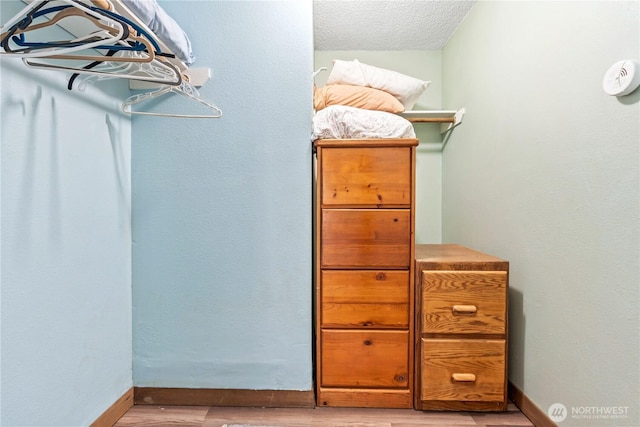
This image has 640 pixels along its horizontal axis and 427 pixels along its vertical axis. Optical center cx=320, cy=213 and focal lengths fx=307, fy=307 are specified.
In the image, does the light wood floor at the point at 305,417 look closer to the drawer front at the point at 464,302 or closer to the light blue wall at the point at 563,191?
the light blue wall at the point at 563,191

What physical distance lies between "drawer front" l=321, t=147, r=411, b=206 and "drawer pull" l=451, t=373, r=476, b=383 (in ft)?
2.66

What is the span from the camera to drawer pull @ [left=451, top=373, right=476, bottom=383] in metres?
1.37

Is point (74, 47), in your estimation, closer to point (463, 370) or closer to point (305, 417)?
point (305, 417)

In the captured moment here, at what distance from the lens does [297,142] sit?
4.84 ft

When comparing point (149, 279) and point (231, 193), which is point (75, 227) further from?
point (231, 193)

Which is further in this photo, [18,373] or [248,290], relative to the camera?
[248,290]

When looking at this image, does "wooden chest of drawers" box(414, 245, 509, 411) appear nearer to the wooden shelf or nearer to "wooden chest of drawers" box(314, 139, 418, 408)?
"wooden chest of drawers" box(314, 139, 418, 408)

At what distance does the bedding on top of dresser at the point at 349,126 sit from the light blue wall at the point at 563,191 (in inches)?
23.0

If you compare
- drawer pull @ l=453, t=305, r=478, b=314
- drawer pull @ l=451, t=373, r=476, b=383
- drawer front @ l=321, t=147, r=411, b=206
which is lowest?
drawer pull @ l=451, t=373, r=476, b=383

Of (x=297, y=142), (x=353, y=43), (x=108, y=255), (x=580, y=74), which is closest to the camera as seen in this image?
(x=580, y=74)

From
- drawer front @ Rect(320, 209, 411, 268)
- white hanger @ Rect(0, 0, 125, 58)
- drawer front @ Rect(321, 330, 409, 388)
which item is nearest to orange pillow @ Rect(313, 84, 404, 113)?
drawer front @ Rect(320, 209, 411, 268)

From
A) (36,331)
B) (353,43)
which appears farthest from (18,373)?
(353,43)

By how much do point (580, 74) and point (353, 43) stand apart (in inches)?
58.0

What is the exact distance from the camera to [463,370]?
1388 mm
